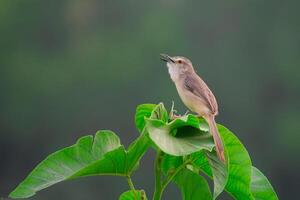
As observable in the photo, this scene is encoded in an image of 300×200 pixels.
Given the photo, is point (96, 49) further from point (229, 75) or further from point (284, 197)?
point (284, 197)

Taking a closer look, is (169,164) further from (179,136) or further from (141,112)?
(141,112)

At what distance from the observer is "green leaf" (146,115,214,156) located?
1.84 m

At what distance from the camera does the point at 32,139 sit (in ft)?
99.3

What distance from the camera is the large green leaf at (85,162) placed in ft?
6.15

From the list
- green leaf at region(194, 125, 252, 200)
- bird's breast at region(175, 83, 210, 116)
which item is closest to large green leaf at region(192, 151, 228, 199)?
green leaf at region(194, 125, 252, 200)

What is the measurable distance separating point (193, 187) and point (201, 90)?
1.69 metres

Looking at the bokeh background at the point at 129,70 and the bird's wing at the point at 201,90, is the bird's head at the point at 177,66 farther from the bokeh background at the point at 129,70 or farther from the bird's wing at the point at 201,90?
the bokeh background at the point at 129,70

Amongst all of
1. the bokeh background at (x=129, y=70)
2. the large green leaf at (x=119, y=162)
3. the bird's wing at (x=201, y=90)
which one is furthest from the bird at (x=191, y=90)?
the bokeh background at (x=129, y=70)

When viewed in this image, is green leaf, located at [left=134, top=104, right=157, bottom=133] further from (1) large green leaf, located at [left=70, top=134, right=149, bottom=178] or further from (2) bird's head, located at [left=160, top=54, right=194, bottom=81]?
(2) bird's head, located at [left=160, top=54, right=194, bottom=81]

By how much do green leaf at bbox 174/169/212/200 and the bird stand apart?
3.21 feet

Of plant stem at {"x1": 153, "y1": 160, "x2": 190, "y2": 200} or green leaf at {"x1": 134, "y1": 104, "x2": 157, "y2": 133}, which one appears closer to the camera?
plant stem at {"x1": 153, "y1": 160, "x2": 190, "y2": 200}

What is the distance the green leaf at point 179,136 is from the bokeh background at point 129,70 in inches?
888

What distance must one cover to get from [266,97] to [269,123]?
2211mm

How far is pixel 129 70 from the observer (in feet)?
100
